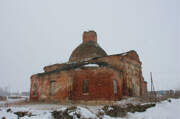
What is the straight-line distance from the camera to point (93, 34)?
93.2 feet

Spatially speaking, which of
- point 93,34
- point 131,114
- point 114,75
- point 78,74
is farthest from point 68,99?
point 93,34

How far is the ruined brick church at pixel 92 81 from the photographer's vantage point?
17016mm

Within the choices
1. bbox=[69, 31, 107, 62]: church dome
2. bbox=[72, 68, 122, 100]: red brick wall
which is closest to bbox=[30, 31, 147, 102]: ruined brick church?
bbox=[72, 68, 122, 100]: red brick wall

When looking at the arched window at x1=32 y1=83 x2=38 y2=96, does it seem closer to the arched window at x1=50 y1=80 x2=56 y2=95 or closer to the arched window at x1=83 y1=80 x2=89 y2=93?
the arched window at x1=50 y1=80 x2=56 y2=95

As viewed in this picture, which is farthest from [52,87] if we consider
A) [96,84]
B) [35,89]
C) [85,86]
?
[96,84]

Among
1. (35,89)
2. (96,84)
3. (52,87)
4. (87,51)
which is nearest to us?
(96,84)

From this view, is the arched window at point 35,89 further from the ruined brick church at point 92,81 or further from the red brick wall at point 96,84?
the red brick wall at point 96,84

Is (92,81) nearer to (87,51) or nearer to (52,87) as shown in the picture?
(52,87)

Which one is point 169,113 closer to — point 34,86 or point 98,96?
point 98,96

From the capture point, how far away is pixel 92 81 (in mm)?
17172

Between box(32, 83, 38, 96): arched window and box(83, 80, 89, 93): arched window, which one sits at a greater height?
box(83, 80, 89, 93): arched window

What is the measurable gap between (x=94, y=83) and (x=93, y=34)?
527 inches

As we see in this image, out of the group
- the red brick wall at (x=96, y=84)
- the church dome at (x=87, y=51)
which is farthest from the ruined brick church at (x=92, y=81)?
the church dome at (x=87, y=51)

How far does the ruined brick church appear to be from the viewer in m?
17.0
